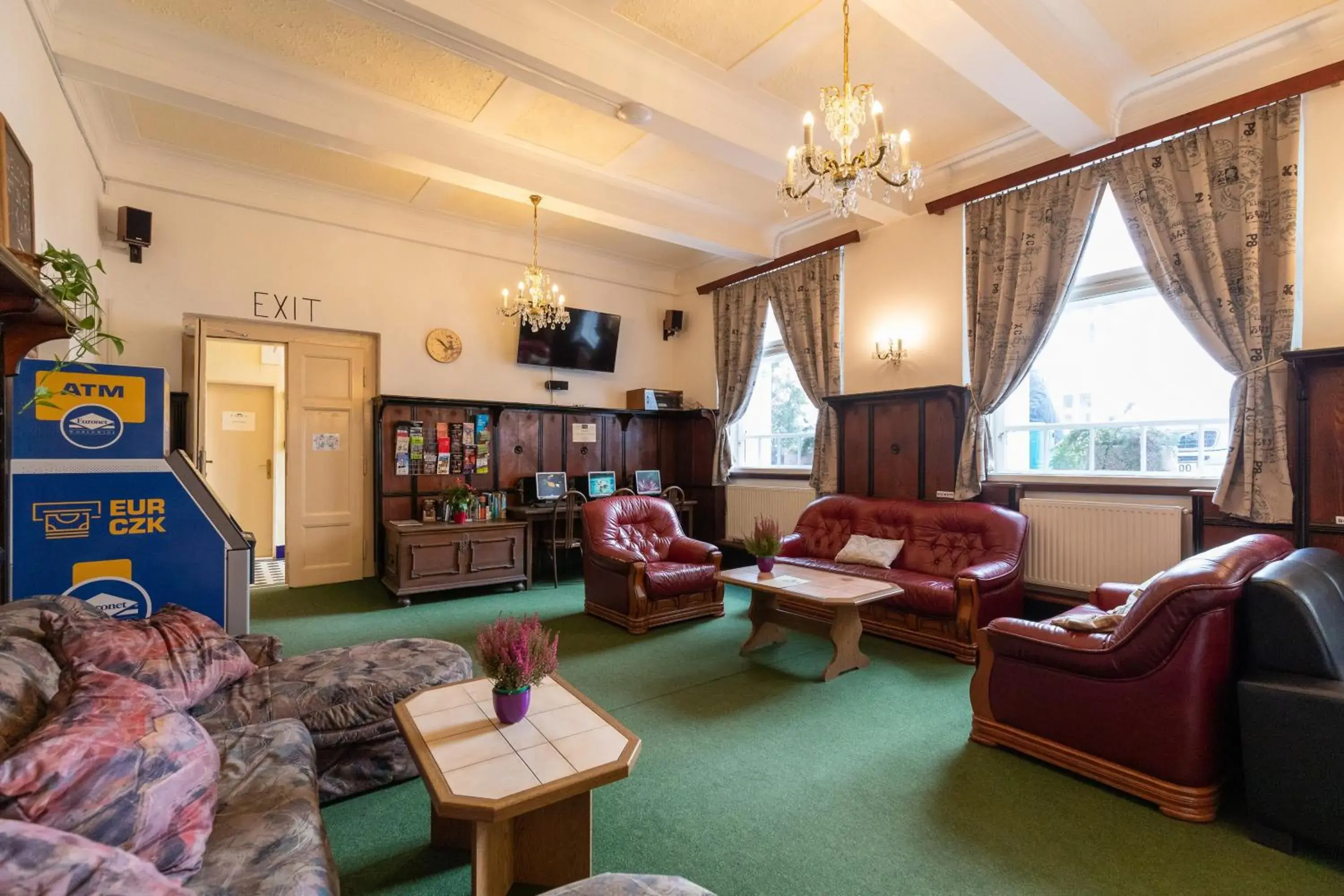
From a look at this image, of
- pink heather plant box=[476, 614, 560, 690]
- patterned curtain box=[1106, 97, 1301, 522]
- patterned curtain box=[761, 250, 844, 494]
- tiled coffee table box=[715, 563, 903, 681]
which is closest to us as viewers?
pink heather plant box=[476, 614, 560, 690]

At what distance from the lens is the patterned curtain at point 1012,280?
14.2ft

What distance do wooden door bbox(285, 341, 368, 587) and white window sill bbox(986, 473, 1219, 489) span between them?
5.76 metres

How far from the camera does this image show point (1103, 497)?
4305mm

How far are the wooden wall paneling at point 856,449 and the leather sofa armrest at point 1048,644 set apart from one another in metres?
2.82

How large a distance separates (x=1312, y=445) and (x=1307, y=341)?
652 millimetres

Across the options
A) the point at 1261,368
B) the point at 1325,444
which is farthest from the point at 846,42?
the point at 1325,444

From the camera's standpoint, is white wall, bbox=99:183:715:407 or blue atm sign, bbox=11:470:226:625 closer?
blue atm sign, bbox=11:470:226:625

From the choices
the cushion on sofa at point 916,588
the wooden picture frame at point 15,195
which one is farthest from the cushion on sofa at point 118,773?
the cushion on sofa at point 916,588

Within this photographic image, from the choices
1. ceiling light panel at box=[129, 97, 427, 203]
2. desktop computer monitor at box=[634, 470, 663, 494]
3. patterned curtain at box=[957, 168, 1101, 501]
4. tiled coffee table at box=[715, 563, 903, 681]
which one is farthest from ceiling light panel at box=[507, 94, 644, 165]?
desktop computer monitor at box=[634, 470, 663, 494]

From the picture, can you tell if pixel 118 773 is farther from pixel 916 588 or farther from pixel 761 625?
pixel 916 588

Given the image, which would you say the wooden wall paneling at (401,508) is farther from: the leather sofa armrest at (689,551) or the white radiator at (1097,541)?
the white radiator at (1097,541)

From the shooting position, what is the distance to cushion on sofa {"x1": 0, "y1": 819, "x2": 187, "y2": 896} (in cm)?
90

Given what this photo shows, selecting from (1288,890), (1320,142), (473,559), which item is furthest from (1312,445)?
(473,559)

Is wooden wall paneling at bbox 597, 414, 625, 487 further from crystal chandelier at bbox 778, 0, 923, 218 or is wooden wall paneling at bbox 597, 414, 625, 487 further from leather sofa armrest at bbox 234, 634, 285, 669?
leather sofa armrest at bbox 234, 634, 285, 669
